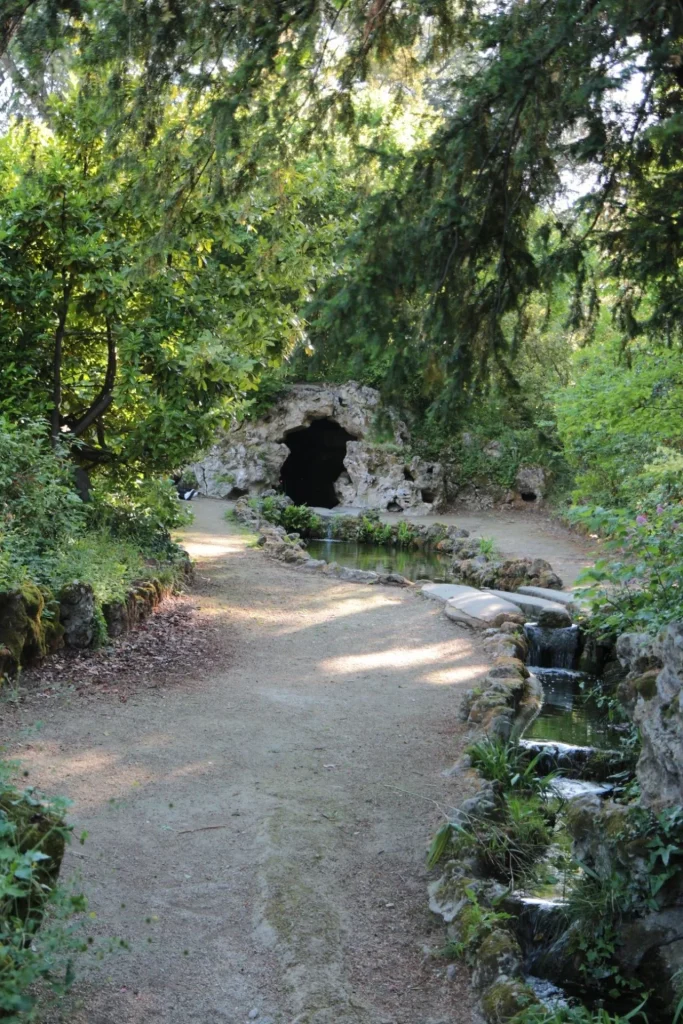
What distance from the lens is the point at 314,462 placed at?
3003 cm

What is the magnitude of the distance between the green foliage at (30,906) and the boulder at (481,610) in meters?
7.50

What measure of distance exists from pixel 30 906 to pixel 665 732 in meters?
3.18

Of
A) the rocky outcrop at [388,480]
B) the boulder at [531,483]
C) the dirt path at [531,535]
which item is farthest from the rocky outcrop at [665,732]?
the boulder at [531,483]

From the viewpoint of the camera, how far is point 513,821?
5.55 meters

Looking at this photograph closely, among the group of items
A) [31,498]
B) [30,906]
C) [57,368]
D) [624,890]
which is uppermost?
[57,368]

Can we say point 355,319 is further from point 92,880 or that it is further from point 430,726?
point 430,726

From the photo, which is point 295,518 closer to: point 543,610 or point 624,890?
point 543,610

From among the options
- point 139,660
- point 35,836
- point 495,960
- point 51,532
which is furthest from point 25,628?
point 495,960

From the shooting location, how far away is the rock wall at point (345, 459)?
2575 cm

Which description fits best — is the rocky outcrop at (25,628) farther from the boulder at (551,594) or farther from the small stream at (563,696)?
the boulder at (551,594)

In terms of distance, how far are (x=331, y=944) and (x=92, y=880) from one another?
1229mm

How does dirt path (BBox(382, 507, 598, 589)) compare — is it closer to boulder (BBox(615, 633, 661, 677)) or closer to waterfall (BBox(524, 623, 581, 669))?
waterfall (BBox(524, 623, 581, 669))

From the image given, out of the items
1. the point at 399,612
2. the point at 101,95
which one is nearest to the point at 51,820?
the point at 101,95

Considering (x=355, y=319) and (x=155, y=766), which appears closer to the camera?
(x=355, y=319)
